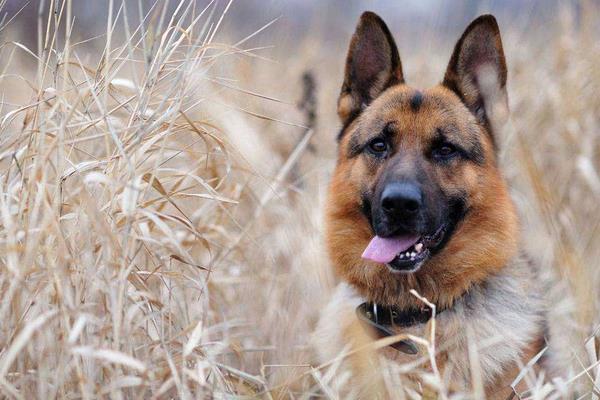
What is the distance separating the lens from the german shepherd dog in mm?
3391

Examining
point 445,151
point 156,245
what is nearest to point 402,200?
point 445,151

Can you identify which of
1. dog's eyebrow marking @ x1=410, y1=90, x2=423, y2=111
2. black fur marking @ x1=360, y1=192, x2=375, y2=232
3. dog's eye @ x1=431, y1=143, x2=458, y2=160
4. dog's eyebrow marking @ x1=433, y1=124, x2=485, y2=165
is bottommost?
black fur marking @ x1=360, y1=192, x2=375, y2=232

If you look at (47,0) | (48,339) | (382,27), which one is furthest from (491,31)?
(47,0)

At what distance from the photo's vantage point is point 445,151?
3.74m

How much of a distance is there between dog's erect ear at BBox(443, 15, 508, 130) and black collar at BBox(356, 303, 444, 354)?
1.05 meters

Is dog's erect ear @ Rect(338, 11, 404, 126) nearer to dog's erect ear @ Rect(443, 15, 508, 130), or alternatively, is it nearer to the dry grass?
dog's erect ear @ Rect(443, 15, 508, 130)

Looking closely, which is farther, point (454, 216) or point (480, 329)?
point (454, 216)

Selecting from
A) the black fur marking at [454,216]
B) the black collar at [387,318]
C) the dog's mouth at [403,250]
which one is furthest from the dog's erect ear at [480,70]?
the black collar at [387,318]

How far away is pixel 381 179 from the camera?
3572 mm

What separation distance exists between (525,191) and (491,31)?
52.9 inches

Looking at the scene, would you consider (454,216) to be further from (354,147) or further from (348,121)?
(348,121)

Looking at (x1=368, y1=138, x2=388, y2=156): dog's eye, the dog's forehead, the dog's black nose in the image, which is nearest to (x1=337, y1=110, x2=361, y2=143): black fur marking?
the dog's forehead

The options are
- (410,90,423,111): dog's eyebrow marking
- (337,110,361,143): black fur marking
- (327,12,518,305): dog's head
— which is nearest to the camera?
(327,12,518,305): dog's head

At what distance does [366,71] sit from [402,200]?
1049 millimetres
